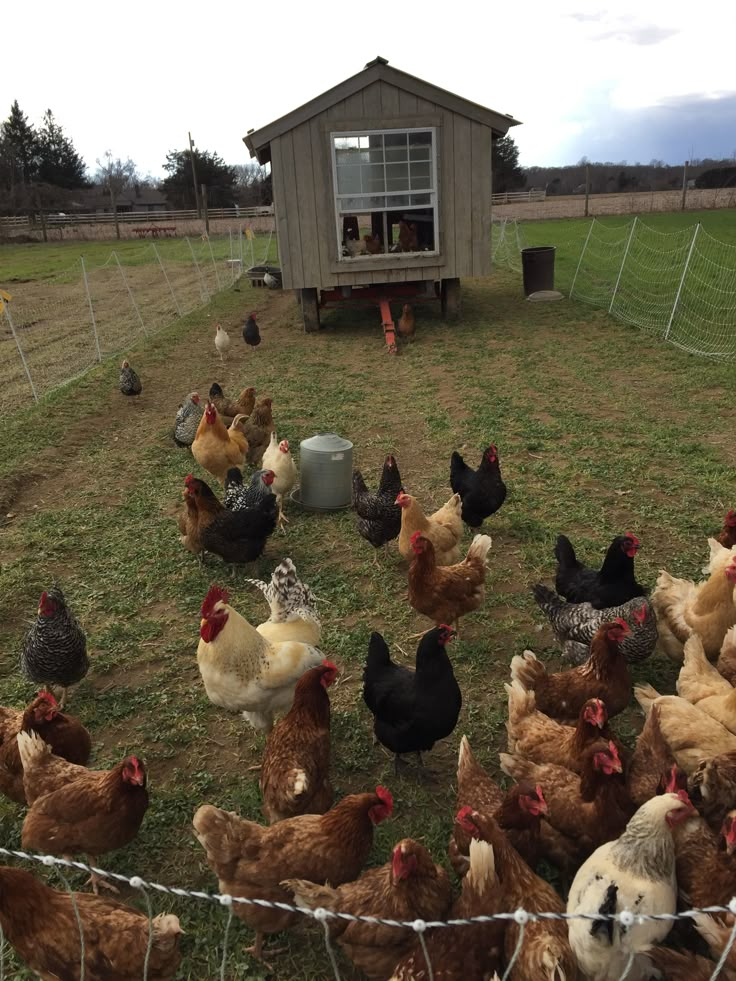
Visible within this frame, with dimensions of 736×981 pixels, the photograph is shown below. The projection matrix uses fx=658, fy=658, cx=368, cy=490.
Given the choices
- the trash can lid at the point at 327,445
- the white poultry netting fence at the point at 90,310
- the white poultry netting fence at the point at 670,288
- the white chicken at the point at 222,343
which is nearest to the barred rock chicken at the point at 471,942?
the trash can lid at the point at 327,445

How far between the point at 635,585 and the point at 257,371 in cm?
794

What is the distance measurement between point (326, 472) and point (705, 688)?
3494 millimetres

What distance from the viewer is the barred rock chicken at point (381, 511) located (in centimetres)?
504

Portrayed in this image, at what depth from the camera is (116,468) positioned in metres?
7.16

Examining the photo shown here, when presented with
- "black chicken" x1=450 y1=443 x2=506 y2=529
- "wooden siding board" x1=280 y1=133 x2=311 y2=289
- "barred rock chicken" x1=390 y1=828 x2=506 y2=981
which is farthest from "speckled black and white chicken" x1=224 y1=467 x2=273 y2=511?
"wooden siding board" x1=280 y1=133 x2=311 y2=289

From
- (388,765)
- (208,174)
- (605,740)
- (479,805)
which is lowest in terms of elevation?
(388,765)

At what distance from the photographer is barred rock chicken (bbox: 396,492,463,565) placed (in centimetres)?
475

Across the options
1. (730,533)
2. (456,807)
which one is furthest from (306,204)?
(456,807)

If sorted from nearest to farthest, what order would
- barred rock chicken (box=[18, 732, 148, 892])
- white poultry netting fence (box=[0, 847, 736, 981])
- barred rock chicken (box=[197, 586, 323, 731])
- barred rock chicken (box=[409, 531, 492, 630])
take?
white poultry netting fence (box=[0, 847, 736, 981]) < barred rock chicken (box=[18, 732, 148, 892]) < barred rock chicken (box=[197, 586, 323, 731]) < barred rock chicken (box=[409, 531, 492, 630])

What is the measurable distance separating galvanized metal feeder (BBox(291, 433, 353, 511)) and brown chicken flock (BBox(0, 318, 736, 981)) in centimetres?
188

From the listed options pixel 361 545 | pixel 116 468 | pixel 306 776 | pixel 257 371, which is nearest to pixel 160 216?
pixel 257 371

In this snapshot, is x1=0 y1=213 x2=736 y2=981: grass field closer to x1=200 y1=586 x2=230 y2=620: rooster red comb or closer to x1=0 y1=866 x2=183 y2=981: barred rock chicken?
x1=0 y1=866 x2=183 y2=981: barred rock chicken

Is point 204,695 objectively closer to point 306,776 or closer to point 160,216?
point 306,776

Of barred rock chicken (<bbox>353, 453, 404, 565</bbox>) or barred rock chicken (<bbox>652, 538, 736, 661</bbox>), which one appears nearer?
barred rock chicken (<bbox>652, 538, 736, 661</bbox>)
